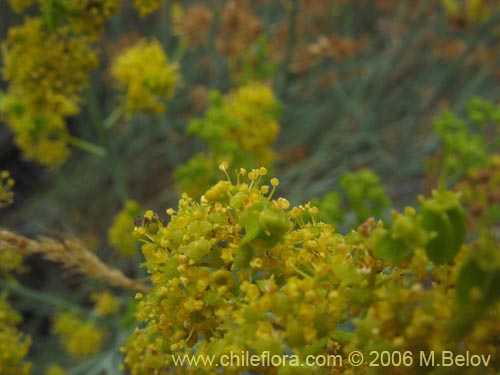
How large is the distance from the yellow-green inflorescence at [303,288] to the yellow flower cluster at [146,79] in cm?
110

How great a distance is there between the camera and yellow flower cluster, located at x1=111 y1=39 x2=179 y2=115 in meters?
2.23

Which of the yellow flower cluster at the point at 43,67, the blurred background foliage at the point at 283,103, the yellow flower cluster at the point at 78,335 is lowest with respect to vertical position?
the yellow flower cluster at the point at 78,335

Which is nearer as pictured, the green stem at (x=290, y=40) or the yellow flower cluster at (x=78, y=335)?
the green stem at (x=290, y=40)

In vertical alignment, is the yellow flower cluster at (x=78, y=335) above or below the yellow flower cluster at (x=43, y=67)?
below

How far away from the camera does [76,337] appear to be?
2834mm

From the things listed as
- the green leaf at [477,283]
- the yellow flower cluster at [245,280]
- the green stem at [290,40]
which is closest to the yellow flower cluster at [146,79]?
the green stem at [290,40]

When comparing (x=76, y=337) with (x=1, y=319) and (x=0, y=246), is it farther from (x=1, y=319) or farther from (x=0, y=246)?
(x=0, y=246)

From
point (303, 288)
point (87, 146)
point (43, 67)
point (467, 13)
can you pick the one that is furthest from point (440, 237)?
point (467, 13)

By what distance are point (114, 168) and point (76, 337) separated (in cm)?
104

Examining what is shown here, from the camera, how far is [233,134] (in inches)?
94.7

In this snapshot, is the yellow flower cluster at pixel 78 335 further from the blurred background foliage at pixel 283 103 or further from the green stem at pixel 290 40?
the green stem at pixel 290 40

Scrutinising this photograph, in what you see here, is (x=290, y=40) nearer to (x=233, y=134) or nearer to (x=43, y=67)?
(x=233, y=134)

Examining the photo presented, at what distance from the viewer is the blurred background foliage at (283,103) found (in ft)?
10.4

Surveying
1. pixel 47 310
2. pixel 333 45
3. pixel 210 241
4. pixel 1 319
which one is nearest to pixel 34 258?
pixel 47 310
